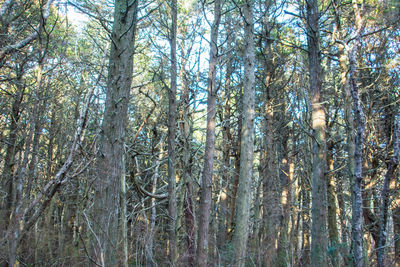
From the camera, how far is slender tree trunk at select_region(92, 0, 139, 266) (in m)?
4.13

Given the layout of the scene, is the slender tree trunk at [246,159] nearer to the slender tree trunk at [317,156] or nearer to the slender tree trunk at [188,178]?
the slender tree trunk at [317,156]

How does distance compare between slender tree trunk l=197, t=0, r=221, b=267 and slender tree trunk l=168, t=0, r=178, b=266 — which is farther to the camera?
slender tree trunk l=168, t=0, r=178, b=266

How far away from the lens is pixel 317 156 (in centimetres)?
736

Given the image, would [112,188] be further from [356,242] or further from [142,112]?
[142,112]

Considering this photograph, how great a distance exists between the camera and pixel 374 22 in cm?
887

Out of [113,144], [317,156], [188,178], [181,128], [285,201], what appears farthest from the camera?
[285,201]

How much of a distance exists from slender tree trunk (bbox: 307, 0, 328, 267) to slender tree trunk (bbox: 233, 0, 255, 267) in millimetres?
1596

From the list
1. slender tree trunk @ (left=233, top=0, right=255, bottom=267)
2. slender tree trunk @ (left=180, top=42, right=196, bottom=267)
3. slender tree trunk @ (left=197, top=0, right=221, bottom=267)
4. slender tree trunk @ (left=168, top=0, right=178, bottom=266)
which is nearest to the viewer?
slender tree trunk @ (left=233, top=0, right=255, bottom=267)

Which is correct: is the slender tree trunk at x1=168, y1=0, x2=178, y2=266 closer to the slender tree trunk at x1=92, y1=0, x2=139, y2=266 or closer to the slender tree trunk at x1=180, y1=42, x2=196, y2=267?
the slender tree trunk at x1=180, y1=42, x2=196, y2=267

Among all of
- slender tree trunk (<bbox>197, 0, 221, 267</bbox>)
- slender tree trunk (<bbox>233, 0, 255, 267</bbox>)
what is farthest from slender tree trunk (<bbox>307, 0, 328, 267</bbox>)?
slender tree trunk (<bbox>197, 0, 221, 267</bbox>)

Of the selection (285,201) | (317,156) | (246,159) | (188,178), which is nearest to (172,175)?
(188,178)

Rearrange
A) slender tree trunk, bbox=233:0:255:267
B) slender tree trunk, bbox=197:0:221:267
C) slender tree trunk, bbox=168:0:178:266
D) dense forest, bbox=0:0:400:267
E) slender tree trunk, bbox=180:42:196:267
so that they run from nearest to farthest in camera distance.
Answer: dense forest, bbox=0:0:400:267, slender tree trunk, bbox=233:0:255:267, slender tree trunk, bbox=197:0:221:267, slender tree trunk, bbox=168:0:178:266, slender tree trunk, bbox=180:42:196:267

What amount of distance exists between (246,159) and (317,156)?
1.84 metres

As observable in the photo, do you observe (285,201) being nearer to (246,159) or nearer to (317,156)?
(317,156)
